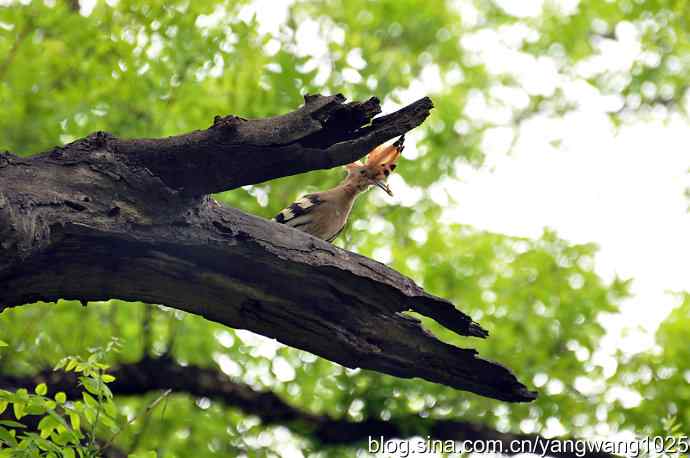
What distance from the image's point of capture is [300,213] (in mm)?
7402

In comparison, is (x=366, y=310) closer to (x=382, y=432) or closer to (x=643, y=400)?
(x=382, y=432)

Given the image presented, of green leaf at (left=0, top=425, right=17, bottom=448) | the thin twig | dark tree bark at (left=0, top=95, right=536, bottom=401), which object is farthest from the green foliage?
the thin twig

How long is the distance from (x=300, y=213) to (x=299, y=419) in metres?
2.22

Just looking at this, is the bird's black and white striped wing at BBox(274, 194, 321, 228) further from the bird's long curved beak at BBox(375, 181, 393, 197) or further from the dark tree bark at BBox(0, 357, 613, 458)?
the dark tree bark at BBox(0, 357, 613, 458)

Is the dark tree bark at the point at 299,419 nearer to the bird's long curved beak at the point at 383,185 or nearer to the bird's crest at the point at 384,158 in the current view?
the bird's long curved beak at the point at 383,185

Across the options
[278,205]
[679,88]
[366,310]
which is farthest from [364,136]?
[679,88]

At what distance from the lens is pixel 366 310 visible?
453 cm

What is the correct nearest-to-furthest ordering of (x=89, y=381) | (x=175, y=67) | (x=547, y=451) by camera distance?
(x=89, y=381)
(x=547, y=451)
(x=175, y=67)

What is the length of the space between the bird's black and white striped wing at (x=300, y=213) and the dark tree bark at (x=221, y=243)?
2.84 m

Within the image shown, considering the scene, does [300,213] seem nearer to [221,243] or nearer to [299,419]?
[299,419]

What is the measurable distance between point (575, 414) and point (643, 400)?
0.77 m

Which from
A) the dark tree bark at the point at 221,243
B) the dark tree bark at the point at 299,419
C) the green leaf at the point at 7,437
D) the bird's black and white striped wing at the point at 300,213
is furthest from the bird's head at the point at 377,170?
the green leaf at the point at 7,437

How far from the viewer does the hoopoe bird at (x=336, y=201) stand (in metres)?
7.36

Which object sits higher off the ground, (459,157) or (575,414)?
(459,157)
